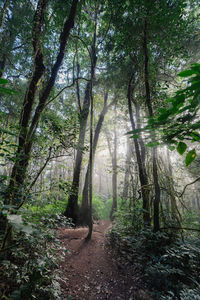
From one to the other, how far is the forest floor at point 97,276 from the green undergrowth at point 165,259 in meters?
0.24

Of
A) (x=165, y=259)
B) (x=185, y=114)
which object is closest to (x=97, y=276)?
(x=165, y=259)

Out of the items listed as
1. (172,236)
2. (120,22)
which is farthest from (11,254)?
(120,22)

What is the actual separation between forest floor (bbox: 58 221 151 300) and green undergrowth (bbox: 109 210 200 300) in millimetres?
241

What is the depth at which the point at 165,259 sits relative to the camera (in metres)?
2.51

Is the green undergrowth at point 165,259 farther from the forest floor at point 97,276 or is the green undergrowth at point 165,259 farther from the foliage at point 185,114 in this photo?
the foliage at point 185,114

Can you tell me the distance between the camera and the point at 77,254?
3.63 meters

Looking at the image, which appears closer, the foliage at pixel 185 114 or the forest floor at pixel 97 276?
the foliage at pixel 185 114

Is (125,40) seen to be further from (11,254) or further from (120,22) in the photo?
(11,254)

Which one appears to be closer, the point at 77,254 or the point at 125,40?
the point at 77,254

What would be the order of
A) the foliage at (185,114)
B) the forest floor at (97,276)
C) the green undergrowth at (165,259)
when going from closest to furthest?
the foliage at (185,114) → the green undergrowth at (165,259) → the forest floor at (97,276)

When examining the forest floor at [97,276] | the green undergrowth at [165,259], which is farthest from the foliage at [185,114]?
the forest floor at [97,276]

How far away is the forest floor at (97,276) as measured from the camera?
2348 mm

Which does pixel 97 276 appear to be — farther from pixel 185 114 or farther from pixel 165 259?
pixel 185 114

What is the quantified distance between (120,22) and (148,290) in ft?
21.6
